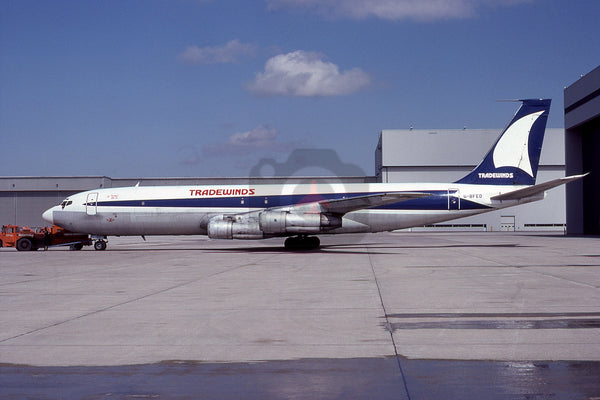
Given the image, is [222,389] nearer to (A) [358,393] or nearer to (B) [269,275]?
(A) [358,393]

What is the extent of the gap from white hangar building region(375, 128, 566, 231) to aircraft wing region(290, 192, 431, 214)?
4625 centimetres

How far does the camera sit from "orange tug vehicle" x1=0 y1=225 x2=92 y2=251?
1296 inches

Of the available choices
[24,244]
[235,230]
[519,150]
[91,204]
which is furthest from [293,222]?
[24,244]

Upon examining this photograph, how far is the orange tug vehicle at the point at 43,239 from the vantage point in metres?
32.9

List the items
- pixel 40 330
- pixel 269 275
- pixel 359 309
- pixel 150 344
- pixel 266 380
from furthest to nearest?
1. pixel 269 275
2. pixel 359 309
3. pixel 40 330
4. pixel 150 344
5. pixel 266 380

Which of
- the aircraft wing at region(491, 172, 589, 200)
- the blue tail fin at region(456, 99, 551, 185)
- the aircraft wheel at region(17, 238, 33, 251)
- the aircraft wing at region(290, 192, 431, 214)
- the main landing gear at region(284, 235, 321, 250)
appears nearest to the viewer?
the aircraft wing at region(290, 192, 431, 214)

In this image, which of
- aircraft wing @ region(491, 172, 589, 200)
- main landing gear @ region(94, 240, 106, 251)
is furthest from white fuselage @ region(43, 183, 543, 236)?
Answer: main landing gear @ region(94, 240, 106, 251)

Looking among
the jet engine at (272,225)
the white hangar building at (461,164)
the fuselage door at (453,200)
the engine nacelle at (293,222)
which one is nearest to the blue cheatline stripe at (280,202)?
the fuselage door at (453,200)

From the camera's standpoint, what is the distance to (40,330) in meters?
7.86

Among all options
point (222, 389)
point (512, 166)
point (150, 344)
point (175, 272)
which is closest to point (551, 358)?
point (222, 389)

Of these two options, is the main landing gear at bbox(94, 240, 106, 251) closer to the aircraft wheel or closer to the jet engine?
the aircraft wheel

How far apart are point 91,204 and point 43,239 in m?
4.92

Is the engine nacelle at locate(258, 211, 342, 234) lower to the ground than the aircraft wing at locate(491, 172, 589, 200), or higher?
lower

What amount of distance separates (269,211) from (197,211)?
4.82m
